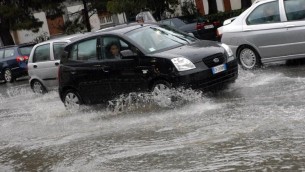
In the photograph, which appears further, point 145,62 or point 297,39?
point 297,39

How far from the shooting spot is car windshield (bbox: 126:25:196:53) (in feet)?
32.4

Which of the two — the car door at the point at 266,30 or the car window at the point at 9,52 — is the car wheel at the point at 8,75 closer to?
the car window at the point at 9,52

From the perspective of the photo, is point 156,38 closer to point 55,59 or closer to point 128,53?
point 128,53

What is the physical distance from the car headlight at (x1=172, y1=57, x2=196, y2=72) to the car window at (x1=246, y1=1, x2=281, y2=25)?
3229 mm

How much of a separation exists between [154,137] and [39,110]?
217 inches

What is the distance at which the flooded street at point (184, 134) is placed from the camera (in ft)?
20.1

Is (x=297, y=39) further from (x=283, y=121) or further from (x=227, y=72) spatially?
(x=283, y=121)

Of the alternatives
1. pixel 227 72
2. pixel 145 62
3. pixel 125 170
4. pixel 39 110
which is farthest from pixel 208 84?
pixel 39 110

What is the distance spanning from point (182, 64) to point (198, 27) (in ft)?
Result: 35.0

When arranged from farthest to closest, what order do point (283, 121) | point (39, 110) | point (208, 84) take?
point (39, 110) < point (208, 84) < point (283, 121)

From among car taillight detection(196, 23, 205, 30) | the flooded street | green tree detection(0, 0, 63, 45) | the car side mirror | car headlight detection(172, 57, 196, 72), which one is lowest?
the flooded street

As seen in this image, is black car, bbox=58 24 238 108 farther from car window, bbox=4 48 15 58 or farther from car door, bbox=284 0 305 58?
car window, bbox=4 48 15 58

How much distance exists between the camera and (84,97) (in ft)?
35.7

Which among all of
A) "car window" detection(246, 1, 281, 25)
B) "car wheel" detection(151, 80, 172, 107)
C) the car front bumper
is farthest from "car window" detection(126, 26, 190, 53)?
"car window" detection(246, 1, 281, 25)
